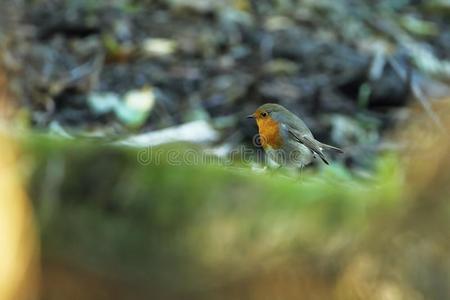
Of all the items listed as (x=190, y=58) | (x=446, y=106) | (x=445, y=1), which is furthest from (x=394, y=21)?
(x=446, y=106)

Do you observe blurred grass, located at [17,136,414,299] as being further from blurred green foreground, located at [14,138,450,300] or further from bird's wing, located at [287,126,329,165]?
bird's wing, located at [287,126,329,165]

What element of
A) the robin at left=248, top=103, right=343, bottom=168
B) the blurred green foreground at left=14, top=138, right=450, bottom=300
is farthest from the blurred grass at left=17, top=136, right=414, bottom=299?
the robin at left=248, top=103, right=343, bottom=168

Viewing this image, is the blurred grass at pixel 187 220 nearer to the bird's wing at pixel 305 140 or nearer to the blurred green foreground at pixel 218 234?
the blurred green foreground at pixel 218 234

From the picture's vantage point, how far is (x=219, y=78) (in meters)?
5.14

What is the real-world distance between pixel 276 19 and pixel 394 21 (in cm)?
105

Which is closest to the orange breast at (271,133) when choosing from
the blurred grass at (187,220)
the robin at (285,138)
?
the robin at (285,138)

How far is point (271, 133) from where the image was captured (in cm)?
243

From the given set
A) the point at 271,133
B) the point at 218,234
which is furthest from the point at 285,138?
the point at 218,234

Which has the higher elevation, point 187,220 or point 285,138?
point 285,138

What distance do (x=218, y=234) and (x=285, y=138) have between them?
0.78 m

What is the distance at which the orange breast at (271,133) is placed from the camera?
240 cm

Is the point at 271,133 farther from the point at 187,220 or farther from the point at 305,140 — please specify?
the point at 187,220

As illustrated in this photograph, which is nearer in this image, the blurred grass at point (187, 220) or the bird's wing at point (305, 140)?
the blurred grass at point (187, 220)

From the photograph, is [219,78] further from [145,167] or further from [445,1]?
[145,167]
